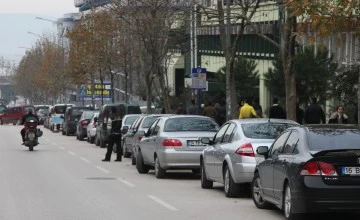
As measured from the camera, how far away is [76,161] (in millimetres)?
29500

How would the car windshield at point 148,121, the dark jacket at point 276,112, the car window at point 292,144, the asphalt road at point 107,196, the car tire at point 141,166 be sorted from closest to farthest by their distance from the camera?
the car window at point 292,144 < the asphalt road at point 107,196 < the car tire at point 141,166 < the dark jacket at point 276,112 < the car windshield at point 148,121

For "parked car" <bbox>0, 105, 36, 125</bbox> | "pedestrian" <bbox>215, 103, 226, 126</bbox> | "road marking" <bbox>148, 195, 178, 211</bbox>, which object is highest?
"pedestrian" <bbox>215, 103, 226, 126</bbox>

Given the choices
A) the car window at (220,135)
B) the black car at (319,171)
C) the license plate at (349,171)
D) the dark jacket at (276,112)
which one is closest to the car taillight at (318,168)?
the black car at (319,171)

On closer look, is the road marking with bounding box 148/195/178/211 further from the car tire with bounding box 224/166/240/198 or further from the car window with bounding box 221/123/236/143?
the car window with bounding box 221/123/236/143

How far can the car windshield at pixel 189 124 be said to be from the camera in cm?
2189

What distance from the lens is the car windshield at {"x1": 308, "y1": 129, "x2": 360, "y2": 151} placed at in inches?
511

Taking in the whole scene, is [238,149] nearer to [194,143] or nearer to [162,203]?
[162,203]

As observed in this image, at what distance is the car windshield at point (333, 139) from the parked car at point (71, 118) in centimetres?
4101

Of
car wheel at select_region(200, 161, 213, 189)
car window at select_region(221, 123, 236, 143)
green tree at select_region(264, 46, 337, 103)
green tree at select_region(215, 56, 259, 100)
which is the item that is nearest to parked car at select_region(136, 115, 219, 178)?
car wheel at select_region(200, 161, 213, 189)

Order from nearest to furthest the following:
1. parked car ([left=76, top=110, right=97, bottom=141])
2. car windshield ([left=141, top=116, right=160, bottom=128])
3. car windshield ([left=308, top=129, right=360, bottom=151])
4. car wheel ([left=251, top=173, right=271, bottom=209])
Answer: car windshield ([left=308, top=129, right=360, bottom=151])
car wheel ([left=251, top=173, right=271, bottom=209])
car windshield ([left=141, top=116, right=160, bottom=128])
parked car ([left=76, top=110, right=97, bottom=141])

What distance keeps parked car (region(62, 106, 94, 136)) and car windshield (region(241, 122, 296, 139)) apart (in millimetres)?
36984

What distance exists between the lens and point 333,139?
43.3 feet

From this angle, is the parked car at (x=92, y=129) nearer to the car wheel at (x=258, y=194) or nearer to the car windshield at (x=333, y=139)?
the car wheel at (x=258, y=194)

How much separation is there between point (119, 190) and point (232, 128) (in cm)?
282
